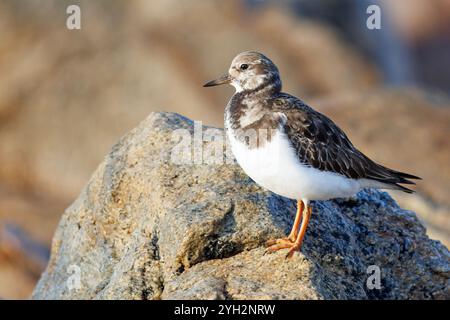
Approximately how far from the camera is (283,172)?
34.1 ft

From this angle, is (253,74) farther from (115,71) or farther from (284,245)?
(115,71)

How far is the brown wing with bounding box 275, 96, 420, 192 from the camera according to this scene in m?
10.7

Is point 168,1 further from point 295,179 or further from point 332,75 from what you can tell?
point 295,179

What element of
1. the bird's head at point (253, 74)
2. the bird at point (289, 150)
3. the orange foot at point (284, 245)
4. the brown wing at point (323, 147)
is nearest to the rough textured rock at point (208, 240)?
the orange foot at point (284, 245)

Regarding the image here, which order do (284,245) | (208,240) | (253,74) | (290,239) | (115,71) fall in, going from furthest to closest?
1. (115,71)
2. (253,74)
3. (290,239)
4. (208,240)
5. (284,245)

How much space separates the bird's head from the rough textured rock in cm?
89

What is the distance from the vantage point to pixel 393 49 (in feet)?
124

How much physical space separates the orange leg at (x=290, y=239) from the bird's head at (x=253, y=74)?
1.62 metres

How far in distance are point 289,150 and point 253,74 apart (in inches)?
56.4

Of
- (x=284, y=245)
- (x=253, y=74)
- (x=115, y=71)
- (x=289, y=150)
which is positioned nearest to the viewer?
(x=284, y=245)

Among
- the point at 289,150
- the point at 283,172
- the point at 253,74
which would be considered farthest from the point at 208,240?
the point at 253,74

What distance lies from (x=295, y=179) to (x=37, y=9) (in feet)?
75.5
